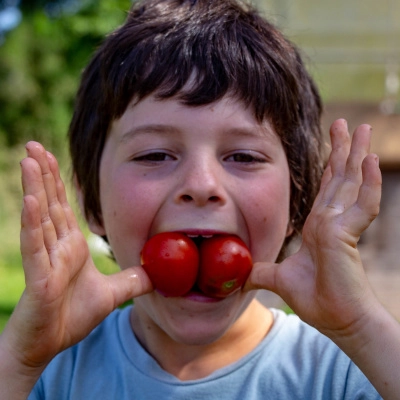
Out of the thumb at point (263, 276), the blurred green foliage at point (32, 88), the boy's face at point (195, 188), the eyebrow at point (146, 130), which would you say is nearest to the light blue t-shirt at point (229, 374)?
the boy's face at point (195, 188)

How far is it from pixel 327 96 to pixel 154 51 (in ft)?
13.2

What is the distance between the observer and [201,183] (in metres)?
1.84

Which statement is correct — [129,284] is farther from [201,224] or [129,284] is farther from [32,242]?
[32,242]

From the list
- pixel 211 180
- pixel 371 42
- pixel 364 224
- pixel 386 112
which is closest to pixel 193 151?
pixel 211 180

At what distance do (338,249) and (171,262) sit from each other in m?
0.47

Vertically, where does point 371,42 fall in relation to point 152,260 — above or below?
above

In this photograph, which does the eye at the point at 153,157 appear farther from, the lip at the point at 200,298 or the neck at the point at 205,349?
the neck at the point at 205,349

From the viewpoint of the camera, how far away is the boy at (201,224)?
1658 mm

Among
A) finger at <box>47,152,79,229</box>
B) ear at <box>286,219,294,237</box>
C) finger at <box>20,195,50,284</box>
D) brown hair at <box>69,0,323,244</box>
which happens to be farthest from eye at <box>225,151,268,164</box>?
finger at <box>20,195,50,284</box>

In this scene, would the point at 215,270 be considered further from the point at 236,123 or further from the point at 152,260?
the point at 236,123

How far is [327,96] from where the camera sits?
19.3ft

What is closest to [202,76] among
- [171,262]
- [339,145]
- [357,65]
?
[339,145]

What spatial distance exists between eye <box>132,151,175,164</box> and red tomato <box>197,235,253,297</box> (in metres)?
0.28

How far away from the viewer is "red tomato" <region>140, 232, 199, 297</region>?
1865 mm
